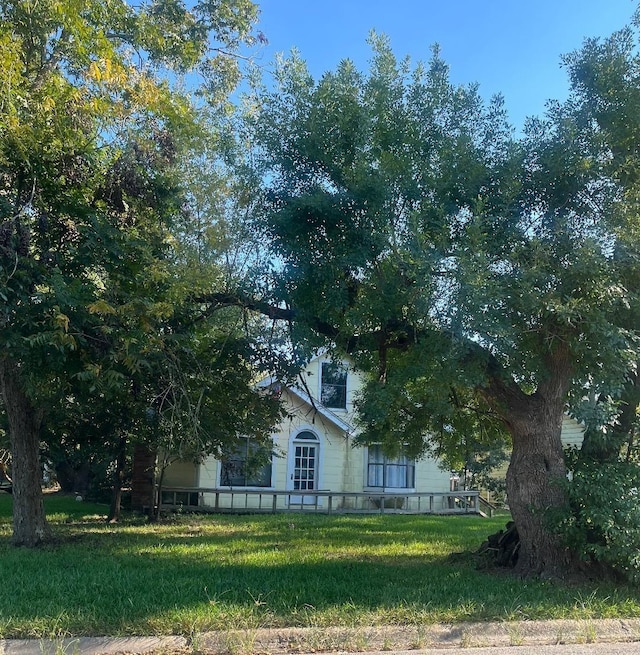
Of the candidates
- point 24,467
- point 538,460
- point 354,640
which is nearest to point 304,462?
point 24,467

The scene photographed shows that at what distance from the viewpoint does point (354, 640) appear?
5.80 meters

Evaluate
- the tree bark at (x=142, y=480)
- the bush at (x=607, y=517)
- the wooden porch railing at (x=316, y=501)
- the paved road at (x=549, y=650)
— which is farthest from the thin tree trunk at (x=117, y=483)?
the paved road at (x=549, y=650)

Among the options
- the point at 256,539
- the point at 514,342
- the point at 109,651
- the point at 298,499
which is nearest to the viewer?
the point at 109,651

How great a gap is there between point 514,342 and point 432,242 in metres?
A: 1.45

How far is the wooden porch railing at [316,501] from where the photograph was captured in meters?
19.4

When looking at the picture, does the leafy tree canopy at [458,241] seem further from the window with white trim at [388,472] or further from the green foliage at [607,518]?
the window with white trim at [388,472]

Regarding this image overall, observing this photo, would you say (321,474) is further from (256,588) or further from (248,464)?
(256,588)

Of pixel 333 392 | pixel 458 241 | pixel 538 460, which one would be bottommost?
pixel 538 460

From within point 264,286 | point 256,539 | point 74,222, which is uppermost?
point 74,222

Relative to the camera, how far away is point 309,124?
8.54 metres

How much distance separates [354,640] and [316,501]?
49.4ft

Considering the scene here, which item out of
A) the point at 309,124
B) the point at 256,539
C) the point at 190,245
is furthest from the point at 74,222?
the point at 256,539

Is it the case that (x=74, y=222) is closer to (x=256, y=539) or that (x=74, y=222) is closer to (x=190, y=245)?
(x=190, y=245)

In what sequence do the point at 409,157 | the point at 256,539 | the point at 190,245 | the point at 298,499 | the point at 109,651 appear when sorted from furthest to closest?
the point at 298,499 < the point at 256,539 < the point at 190,245 < the point at 409,157 < the point at 109,651
